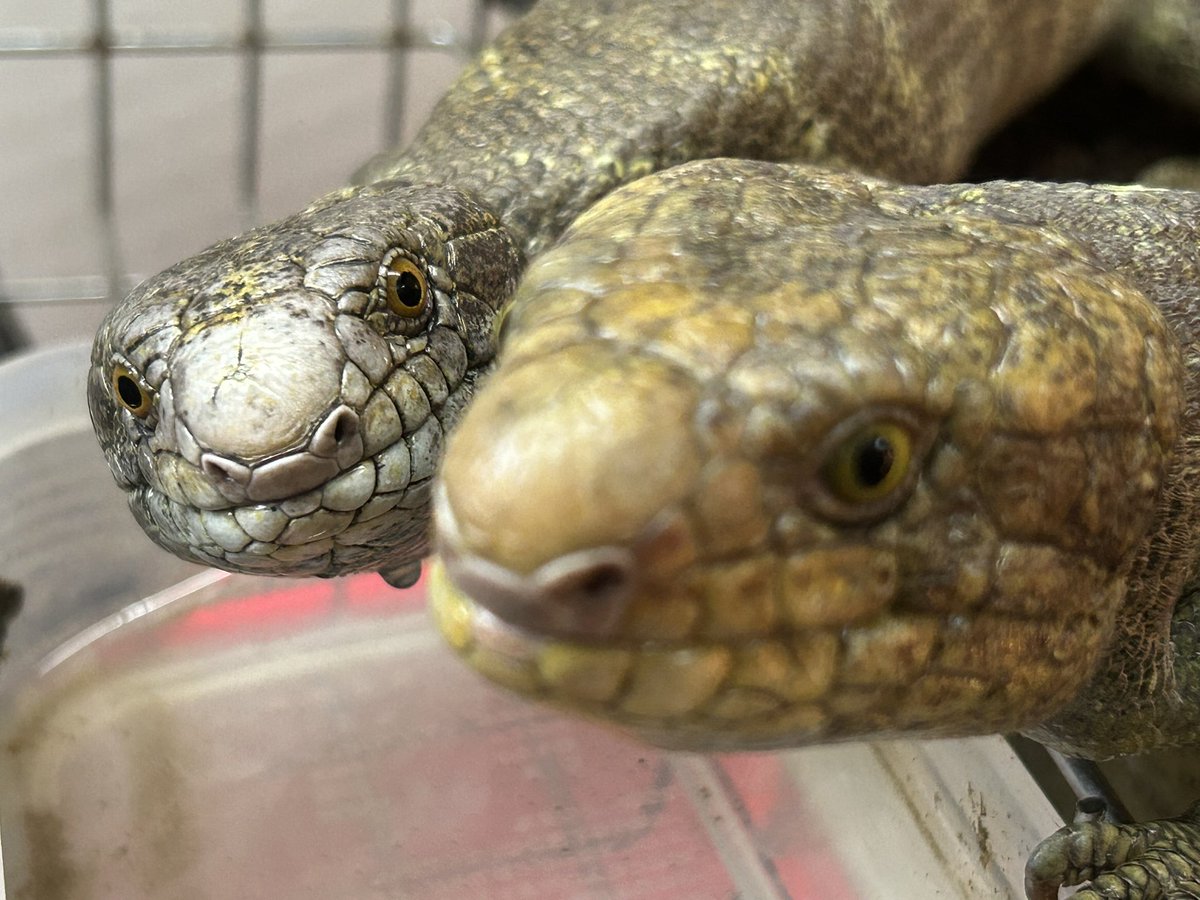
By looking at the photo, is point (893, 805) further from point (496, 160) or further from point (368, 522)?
point (496, 160)

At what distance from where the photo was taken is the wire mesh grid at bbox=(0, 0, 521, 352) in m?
2.23

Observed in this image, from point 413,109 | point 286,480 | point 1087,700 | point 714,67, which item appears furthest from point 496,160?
point 413,109

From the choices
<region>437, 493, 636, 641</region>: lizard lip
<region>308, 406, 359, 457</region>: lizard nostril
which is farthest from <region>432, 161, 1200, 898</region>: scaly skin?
<region>308, 406, 359, 457</region>: lizard nostril

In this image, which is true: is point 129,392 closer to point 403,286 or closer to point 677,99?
point 403,286

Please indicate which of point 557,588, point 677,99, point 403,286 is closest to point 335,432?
point 403,286

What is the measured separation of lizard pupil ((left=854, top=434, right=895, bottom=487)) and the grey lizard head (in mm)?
548

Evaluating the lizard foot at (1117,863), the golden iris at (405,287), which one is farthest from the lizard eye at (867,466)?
the golden iris at (405,287)

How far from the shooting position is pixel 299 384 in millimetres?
1048

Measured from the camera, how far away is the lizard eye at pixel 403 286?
1.16 meters

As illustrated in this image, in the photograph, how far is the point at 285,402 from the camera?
104cm

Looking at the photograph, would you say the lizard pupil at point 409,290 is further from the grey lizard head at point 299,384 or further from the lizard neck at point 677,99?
the lizard neck at point 677,99

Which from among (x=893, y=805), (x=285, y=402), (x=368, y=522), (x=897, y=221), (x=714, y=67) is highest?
(x=897, y=221)

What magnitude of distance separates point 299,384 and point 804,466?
1.81ft

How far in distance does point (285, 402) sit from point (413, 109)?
1.56 metres
